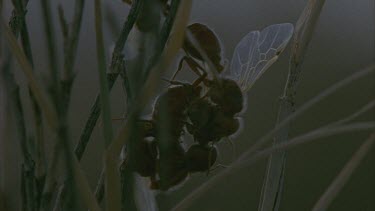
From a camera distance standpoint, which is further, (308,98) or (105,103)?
(308,98)

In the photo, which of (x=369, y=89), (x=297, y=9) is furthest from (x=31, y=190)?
(x=369, y=89)

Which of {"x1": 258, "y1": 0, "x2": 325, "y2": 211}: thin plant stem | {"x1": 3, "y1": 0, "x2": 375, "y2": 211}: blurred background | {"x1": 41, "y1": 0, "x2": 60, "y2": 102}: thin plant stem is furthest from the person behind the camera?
{"x1": 3, "y1": 0, "x2": 375, "y2": 211}: blurred background

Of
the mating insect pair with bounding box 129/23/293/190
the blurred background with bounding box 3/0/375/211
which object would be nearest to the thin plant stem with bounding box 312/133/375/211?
the mating insect pair with bounding box 129/23/293/190

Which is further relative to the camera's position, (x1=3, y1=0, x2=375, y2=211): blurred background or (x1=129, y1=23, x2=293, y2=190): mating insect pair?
(x1=3, y1=0, x2=375, y2=211): blurred background

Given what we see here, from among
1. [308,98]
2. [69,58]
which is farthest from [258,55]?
[308,98]

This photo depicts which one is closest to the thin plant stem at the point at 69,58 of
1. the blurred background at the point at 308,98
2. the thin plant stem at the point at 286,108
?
the thin plant stem at the point at 286,108

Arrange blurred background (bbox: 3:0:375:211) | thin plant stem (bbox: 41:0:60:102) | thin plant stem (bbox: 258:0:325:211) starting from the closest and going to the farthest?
thin plant stem (bbox: 41:0:60:102), thin plant stem (bbox: 258:0:325:211), blurred background (bbox: 3:0:375:211)

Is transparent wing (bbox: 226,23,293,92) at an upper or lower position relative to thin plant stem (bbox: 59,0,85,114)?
lower

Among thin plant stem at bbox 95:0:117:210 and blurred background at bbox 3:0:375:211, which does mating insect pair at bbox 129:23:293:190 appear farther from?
blurred background at bbox 3:0:375:211

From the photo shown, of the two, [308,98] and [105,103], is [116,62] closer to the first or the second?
[105,103]
